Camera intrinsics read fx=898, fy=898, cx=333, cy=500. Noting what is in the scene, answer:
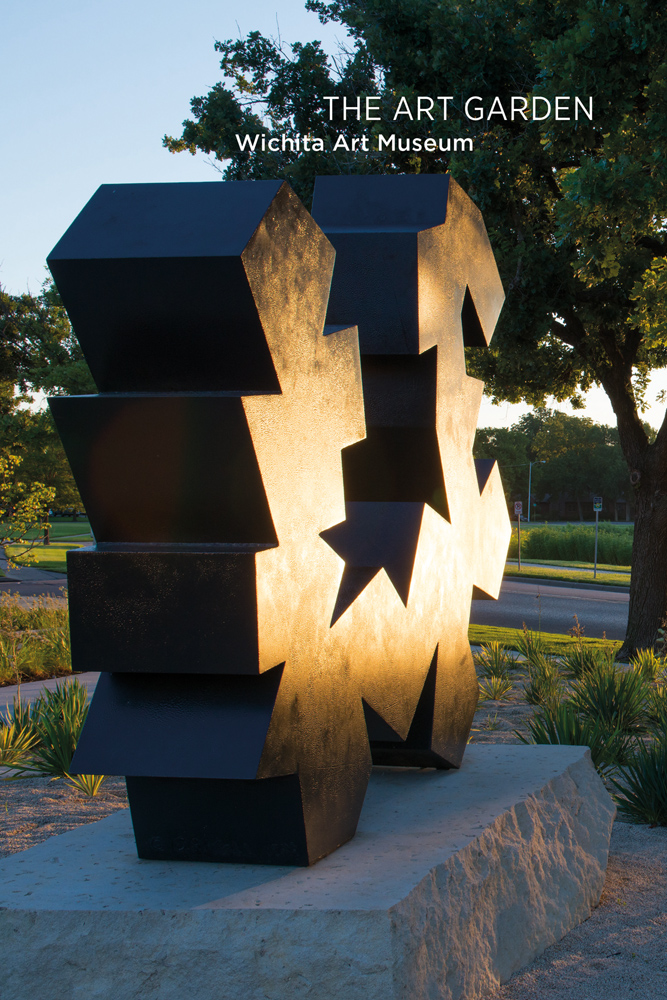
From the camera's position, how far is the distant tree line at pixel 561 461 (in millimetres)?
66062

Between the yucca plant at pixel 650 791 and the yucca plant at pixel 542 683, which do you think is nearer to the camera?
the yucca plant at pixel 650 791

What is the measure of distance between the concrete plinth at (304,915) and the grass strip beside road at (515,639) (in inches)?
297

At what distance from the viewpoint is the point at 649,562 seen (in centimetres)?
1044

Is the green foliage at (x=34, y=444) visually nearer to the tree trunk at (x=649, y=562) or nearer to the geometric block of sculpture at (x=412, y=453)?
the tree trunk at (x=649, y=562)

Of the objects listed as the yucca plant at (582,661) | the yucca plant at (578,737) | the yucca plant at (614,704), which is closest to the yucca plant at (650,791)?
the yucca plant at (578,737)

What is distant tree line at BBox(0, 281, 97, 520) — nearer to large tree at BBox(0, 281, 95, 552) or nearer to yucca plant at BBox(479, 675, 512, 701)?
large tree at BBox(0, 281, 95, 552)

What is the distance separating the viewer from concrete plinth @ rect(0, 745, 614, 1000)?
7.68 ft

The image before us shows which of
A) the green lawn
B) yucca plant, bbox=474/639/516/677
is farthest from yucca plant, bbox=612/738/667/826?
the green lawn

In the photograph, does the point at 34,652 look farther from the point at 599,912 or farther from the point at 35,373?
the point at 35,373

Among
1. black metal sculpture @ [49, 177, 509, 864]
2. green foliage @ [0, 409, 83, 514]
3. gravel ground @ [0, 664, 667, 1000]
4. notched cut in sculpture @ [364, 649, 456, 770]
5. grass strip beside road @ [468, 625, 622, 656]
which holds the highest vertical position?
green foliage @ [0, 409, 83, 514]

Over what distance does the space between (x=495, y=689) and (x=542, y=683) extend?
17.7 inches

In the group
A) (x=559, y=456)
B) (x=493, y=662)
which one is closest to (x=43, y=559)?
(x=493, y=662)

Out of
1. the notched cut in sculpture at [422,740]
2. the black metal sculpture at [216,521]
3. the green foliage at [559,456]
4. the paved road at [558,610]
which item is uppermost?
the green foliage at [559,456]

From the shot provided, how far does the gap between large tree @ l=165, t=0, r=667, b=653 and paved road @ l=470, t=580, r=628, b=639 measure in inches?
133
